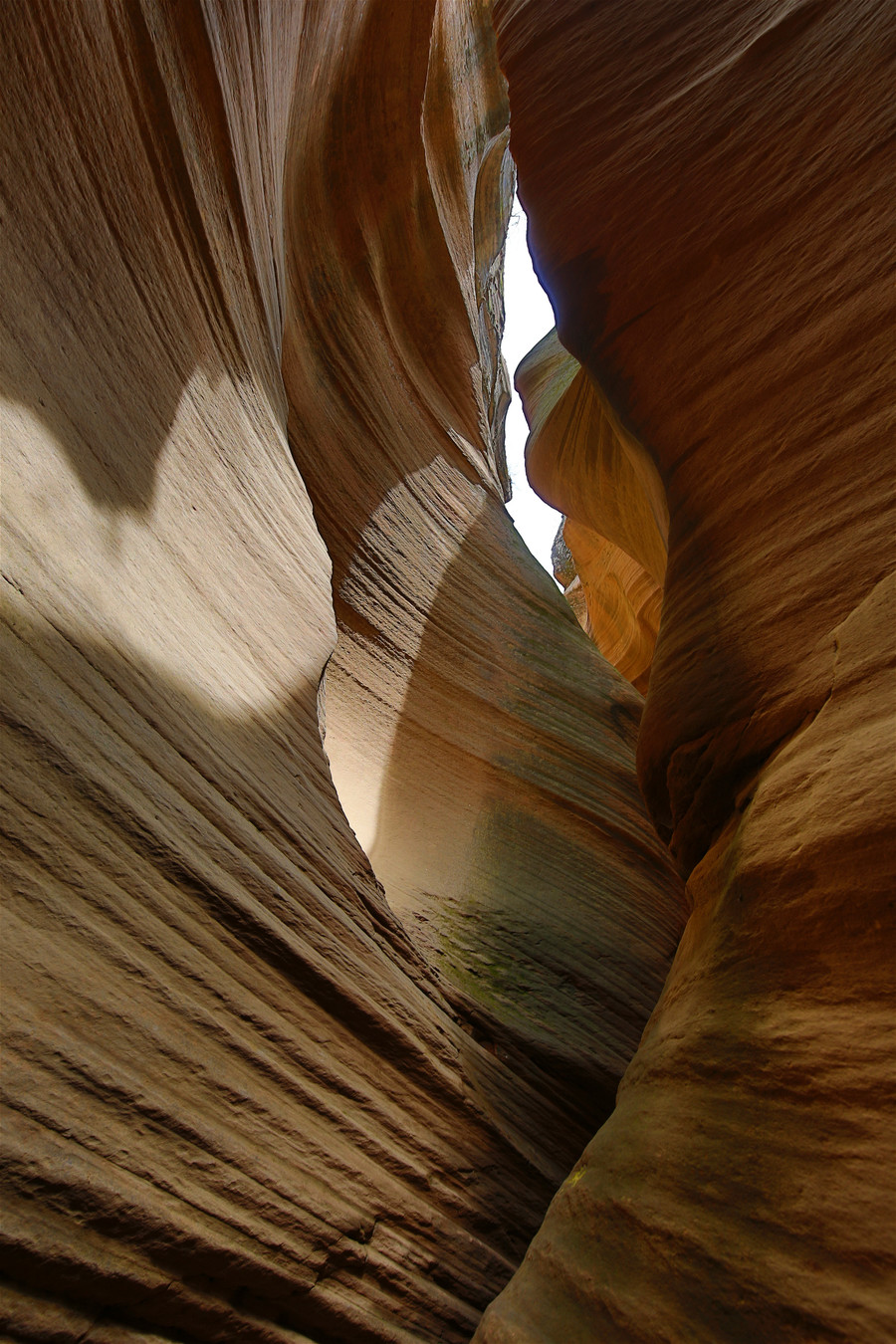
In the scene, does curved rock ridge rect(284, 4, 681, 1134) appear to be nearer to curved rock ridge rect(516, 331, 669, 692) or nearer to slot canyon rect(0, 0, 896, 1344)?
slot canyon rect(0, 0, 896, 1344)

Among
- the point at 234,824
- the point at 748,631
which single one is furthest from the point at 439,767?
the point at 234,824

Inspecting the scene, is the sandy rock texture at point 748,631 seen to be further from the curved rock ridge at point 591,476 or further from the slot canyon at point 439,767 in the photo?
the curved rock ridge at point 591,476

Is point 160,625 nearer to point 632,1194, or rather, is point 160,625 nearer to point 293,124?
point 632,1194

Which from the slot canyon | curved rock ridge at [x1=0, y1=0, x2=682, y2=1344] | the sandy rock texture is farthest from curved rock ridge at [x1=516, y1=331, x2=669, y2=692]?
curved rock ridge at [x1=0, y1=0, x2=682, y2=1344]

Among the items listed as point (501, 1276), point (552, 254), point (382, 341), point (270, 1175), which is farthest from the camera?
point (382, 341)

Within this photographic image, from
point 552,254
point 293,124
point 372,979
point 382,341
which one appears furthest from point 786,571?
point 293,124

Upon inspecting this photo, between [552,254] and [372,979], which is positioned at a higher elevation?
[552,254]

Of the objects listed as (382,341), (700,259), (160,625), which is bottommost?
(160,625)

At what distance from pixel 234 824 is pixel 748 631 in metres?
1.59

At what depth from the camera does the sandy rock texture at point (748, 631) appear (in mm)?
1539

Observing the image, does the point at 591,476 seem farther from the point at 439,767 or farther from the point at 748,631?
the point at 748,631

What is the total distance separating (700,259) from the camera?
3.47 meters

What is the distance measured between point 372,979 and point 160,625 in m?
1.08

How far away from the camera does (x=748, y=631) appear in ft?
8.40
